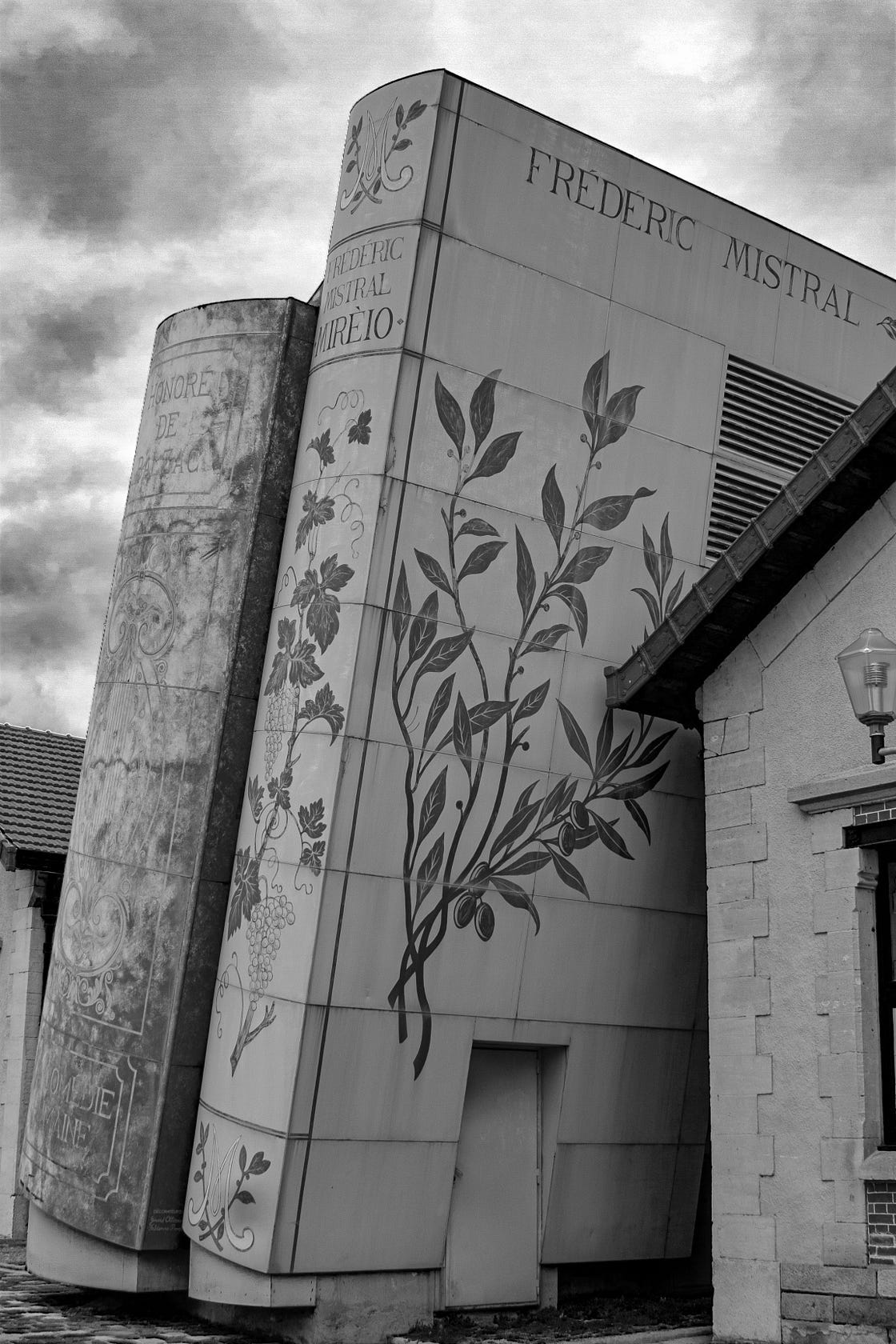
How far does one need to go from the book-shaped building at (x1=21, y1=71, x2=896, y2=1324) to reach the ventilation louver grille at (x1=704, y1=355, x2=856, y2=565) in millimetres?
54

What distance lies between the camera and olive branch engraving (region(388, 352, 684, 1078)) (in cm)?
989

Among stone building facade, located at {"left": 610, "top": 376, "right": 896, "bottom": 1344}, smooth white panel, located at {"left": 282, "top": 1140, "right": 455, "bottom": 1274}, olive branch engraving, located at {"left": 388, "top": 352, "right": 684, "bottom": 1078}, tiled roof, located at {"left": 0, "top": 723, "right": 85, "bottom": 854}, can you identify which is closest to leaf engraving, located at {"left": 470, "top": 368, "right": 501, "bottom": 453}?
olive branch engraving, located at {"left": 388, "top": 352, "right": 684, "bottom": 1078}

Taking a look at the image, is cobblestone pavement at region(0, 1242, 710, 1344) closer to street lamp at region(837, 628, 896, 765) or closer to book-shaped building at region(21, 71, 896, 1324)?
book-shaped building at region(21, 71, 896, 1324)

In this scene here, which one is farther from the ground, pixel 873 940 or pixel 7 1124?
pixel 873 940

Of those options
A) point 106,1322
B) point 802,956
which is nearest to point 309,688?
point 802,956

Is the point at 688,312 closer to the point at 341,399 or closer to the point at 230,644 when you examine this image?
the point at 341,399

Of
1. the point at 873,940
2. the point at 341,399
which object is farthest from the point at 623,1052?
the point at 341,399

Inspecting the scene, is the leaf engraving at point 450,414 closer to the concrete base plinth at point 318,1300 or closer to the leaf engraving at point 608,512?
the leaf engraving at point 608,512

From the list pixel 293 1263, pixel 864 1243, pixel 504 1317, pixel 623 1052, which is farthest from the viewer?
pixel 623 1052

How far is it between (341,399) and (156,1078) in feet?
16.2

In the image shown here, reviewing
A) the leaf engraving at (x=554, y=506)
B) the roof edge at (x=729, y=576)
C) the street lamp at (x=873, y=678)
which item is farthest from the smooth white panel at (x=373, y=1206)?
the leaf engraving at (x=554, y=506)

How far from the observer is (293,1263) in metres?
9.14

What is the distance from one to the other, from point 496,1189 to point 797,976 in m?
2.80

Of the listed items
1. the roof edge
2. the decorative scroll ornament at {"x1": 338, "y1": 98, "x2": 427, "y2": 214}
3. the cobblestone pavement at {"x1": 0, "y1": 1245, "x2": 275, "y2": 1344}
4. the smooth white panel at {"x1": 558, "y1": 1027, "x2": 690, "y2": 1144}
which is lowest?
the cobblestone pavement at {"x1": 0, "y1": 1245, "x2": 275, "y2": 1344}
